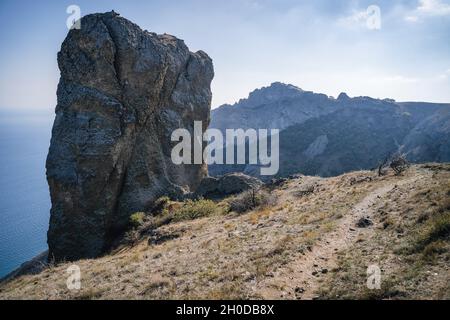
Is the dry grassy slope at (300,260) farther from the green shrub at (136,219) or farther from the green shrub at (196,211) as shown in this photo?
the green shrub at (136,219)

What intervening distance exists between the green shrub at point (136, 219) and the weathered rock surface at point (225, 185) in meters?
8.25

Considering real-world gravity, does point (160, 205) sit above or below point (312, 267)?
below

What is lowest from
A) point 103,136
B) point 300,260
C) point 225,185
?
point 300,260

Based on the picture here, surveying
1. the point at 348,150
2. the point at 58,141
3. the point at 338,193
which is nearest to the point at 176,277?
the point at 338,193

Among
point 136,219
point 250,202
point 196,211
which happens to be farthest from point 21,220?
point 250,202

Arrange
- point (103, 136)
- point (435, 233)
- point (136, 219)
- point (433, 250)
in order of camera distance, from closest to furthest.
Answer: point (433, 250) → point (435, 233) → point (136, 219) → point (103, 136)

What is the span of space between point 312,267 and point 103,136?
29135 millimetres

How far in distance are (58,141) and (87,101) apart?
5273 mm

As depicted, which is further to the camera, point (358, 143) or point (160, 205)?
point (358, 143)

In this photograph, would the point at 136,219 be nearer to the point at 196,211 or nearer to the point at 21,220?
the point at 196,211

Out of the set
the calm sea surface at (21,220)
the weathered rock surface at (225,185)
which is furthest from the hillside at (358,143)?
the weathered rock surface at (225,185)

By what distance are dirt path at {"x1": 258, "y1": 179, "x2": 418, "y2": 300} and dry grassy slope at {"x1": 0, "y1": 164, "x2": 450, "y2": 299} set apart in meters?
0.04

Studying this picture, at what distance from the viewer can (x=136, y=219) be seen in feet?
123
